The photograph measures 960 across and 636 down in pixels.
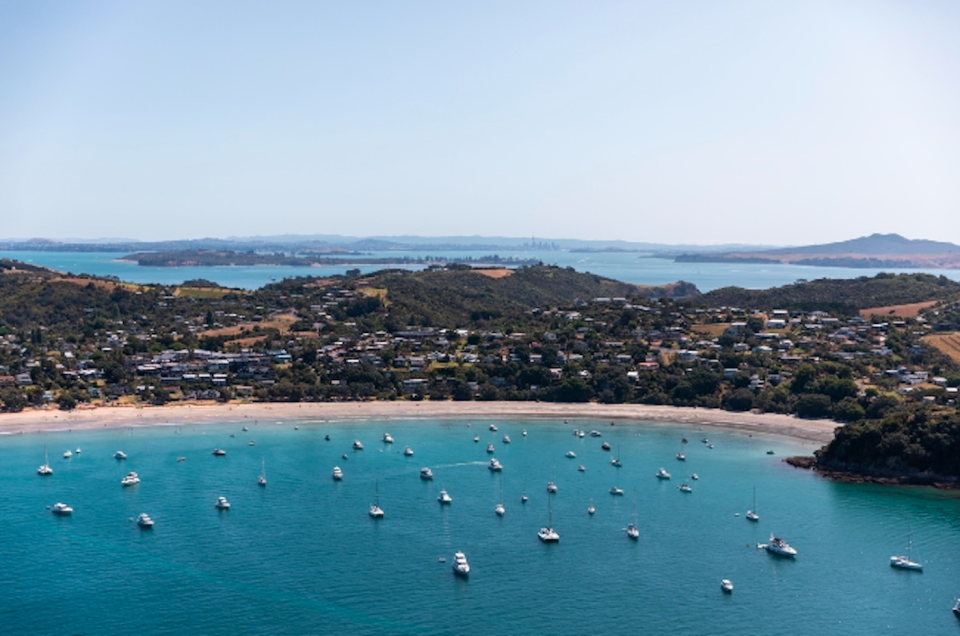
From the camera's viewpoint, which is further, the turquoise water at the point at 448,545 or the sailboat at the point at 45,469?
the sailboat at the point at 45,469

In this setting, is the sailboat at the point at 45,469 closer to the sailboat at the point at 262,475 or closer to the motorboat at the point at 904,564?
the sailboat at the point at 262,475

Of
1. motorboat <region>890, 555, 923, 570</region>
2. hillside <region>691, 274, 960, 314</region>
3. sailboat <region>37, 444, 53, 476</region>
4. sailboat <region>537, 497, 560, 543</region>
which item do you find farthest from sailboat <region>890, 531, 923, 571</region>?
hillside <region>691, 274, 960, 314</region>

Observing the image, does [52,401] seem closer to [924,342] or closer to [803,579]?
[803,579]

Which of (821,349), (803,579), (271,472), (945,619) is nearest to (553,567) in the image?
(803,579)

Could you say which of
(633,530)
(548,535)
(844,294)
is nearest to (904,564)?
(633,530)

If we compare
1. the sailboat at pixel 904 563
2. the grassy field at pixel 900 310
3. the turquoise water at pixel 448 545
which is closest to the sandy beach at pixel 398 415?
the turquoise water at pixel 448 545

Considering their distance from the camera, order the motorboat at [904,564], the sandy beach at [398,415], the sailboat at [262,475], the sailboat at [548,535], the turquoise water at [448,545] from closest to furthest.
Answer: the turquoise water at [448,545], the motorboat at [904,564], the sailboat at [548,535], the sailboat at [262,475], the sandy beach at [398,415]
